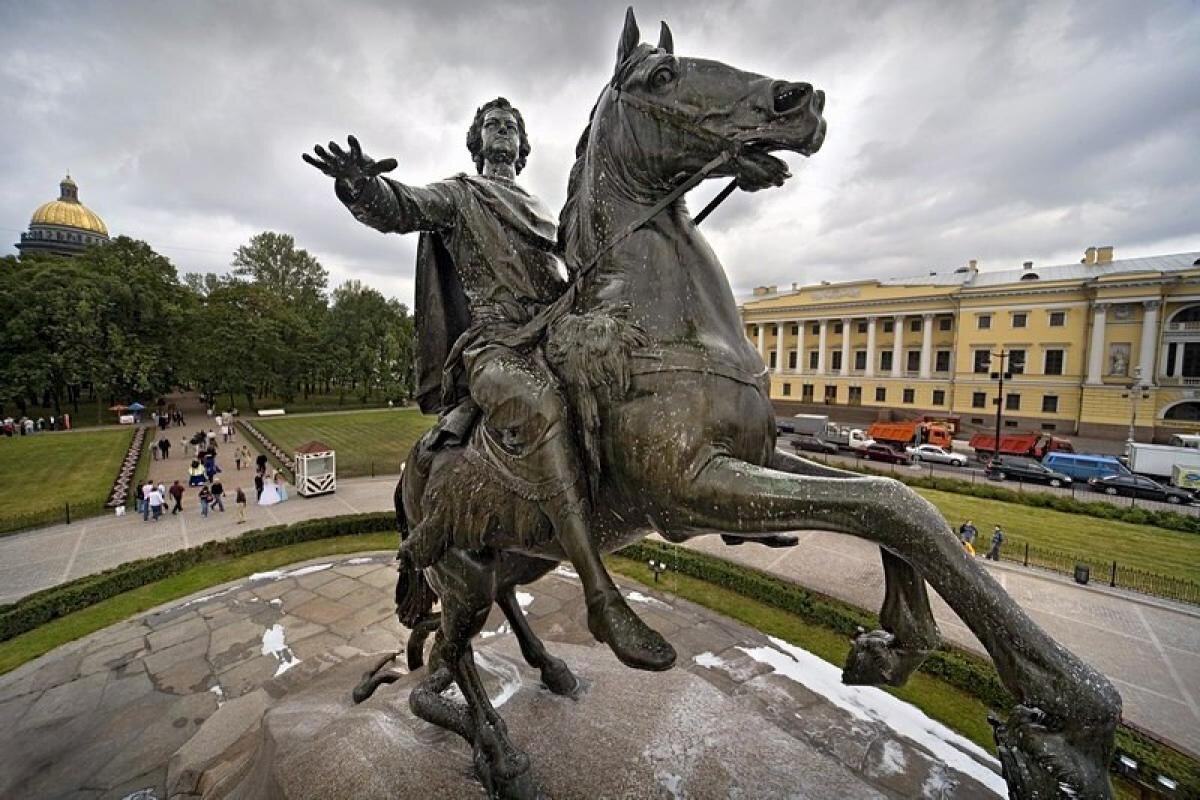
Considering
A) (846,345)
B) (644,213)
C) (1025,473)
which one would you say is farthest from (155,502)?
(846,345)

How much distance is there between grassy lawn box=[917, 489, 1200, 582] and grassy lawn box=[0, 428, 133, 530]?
96.8 ft

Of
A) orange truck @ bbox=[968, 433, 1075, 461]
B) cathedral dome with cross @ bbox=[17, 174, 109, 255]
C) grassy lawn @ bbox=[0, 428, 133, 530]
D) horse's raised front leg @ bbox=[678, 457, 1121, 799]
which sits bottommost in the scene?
grassy lawn @ bbox=[0, 428, 133, 530]

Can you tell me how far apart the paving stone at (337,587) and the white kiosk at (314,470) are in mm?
10655

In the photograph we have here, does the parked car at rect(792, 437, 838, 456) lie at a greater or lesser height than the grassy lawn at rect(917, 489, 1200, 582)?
greater

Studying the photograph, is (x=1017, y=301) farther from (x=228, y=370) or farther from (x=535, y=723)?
(x=228, y=370)

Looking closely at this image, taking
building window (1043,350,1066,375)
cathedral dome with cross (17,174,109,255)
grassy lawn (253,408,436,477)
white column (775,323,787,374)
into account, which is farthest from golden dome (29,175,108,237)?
building window (1043,350,1066,375)

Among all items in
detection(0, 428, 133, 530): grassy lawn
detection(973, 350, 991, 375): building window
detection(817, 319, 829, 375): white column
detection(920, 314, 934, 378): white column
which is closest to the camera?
detection(0, 428, 133, 530): grassy lawn

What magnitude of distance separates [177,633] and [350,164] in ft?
33.7

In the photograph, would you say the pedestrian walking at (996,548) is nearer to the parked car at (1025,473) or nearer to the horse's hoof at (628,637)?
the parked car at (1025,473)

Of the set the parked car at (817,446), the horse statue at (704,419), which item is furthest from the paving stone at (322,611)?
the parked car at (817,446)

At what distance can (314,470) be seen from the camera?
21.3m

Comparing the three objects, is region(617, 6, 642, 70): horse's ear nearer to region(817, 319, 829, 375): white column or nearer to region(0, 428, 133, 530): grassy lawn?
region(0, 428, 133, 530): grassy lawn

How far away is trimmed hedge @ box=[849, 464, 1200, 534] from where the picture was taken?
17969 mm

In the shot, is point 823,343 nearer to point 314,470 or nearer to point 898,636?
point 314,470
